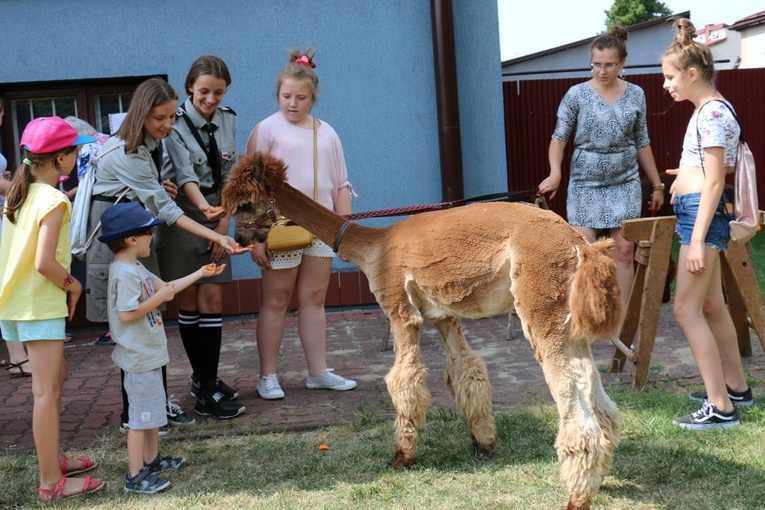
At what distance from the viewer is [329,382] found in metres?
5.59

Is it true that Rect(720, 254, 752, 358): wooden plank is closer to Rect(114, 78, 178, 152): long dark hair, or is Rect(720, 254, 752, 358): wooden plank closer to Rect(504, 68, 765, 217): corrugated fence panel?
Rect(114, 78, 178, 152): long dark hair

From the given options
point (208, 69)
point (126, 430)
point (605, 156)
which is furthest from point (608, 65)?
point (126, 430)

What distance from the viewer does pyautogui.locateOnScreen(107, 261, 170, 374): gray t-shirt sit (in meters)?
3.94

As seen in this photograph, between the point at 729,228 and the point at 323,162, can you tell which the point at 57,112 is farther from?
the point at 729,228

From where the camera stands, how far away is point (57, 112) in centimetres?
824

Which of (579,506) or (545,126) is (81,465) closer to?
(579,506)

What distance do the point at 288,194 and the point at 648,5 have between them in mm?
52043

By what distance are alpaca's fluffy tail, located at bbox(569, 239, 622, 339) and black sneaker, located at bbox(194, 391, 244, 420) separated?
2504 mm

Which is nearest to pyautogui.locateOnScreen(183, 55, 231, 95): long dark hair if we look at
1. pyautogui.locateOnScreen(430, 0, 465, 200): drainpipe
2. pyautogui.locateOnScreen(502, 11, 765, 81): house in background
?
pyautogui.locateOnScreen(430, 0, 465, 200): drainpipe

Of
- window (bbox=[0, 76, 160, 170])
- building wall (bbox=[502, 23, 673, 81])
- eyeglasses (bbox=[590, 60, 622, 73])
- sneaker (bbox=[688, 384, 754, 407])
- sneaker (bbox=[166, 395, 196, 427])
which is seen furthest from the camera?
building wall (bbox=[502, 23, 673, 81])

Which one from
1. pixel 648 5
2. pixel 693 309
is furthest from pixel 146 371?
pixel 648 5

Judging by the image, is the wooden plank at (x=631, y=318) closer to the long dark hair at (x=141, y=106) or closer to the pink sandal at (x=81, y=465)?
the long dark hair at (x=141, y=106)

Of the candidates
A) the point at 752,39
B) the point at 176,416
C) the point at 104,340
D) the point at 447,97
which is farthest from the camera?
the point at 752,39

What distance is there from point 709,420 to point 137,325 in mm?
3019
